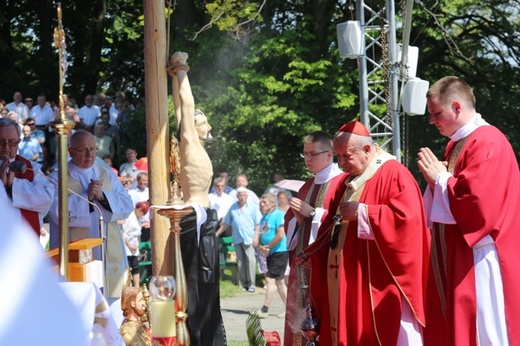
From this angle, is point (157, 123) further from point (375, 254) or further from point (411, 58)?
point (411, 58)

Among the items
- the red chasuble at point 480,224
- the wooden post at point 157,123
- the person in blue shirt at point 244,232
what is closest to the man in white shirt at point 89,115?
the person in blue shirt at point 244,232

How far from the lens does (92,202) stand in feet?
21.9

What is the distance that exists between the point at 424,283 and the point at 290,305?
1.25 metres

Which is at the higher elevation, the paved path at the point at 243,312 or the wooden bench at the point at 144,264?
the wooden bench at the point at 144,264

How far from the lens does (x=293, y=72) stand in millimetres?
22031

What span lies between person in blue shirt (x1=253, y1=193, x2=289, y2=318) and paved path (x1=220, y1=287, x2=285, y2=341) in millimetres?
302

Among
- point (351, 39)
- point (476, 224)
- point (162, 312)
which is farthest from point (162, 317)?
point (351, 39)

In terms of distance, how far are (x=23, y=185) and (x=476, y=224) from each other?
2998 millimetres

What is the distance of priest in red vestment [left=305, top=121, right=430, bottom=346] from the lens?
5.53m

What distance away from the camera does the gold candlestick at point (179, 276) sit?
4.40 metres

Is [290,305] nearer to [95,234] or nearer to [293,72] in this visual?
[95,234]

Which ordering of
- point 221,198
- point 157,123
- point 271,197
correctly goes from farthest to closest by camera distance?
1. point 221,198
2. point 271,197
3. point 157,123

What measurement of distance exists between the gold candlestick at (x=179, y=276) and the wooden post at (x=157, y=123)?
30 cm

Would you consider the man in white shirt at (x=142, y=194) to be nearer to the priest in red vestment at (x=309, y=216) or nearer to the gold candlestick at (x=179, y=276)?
the priest in red vestment at (x=309, y=216)
